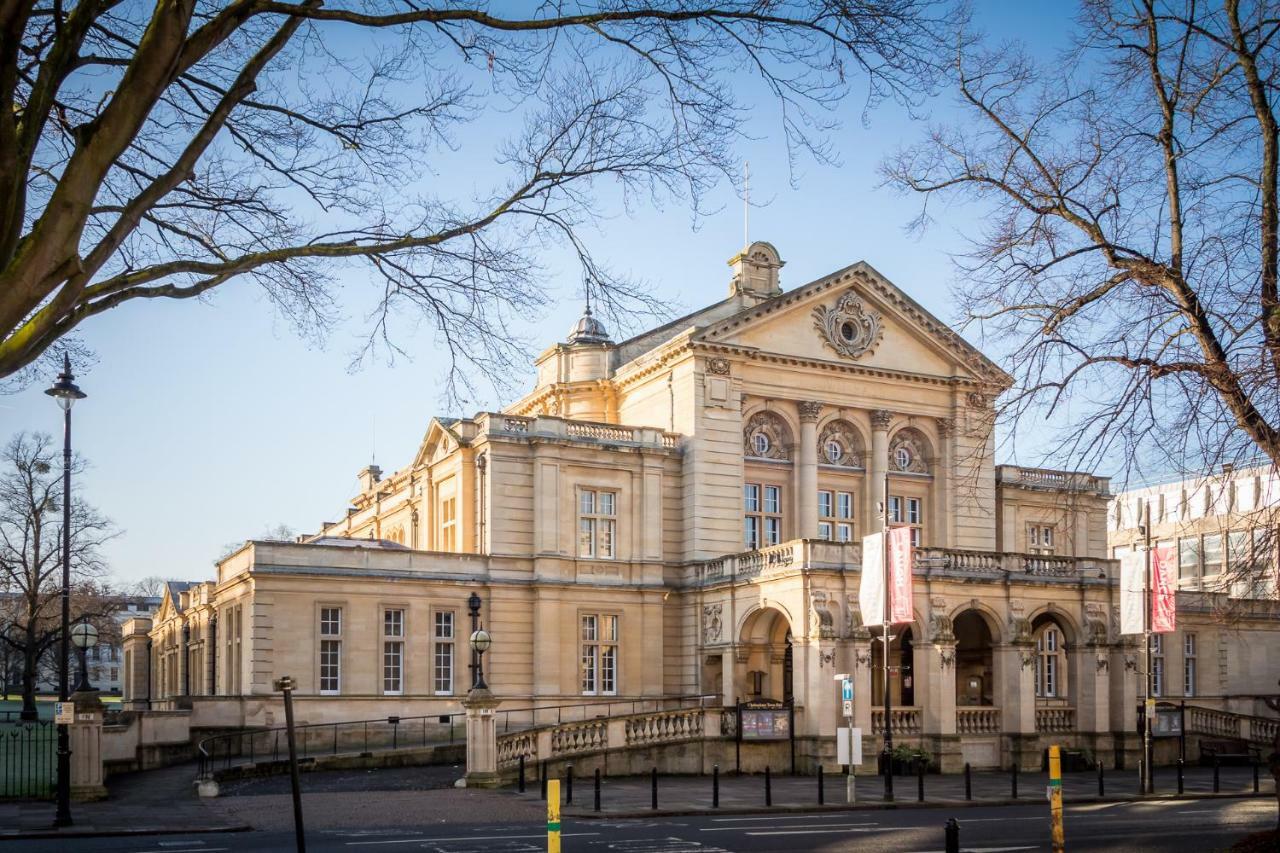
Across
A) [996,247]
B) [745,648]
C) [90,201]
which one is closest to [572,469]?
[745,648]

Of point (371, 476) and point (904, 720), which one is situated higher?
point (371, 476)

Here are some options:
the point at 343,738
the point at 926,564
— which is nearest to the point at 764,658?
the point at 926,564

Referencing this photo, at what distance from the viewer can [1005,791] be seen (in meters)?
33.6

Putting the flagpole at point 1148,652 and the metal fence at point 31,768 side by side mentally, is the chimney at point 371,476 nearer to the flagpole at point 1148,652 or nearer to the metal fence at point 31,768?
the metal fence at point 31,768

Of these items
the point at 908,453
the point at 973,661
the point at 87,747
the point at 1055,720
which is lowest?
the point at 1055,720

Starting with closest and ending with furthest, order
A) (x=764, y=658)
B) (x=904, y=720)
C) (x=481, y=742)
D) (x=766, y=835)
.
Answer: (x=766, y=835), (x=481, y=742), (x=904, y=720), (x=764, y=658)

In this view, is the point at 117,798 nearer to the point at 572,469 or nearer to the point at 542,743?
the point at 542,743

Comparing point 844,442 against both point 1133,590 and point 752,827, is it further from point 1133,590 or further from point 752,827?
point 752,827

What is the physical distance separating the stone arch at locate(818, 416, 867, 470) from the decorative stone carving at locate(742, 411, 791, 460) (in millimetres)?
1548

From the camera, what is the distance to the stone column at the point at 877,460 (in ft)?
168

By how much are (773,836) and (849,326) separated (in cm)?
3112

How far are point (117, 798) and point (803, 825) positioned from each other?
15.2 m

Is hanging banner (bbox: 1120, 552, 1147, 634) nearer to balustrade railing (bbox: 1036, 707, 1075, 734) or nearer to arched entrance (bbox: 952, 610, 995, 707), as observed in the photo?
balustrade railing (bbox: 1036, 707, 1075, 734)

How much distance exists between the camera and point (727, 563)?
45.3 metres
